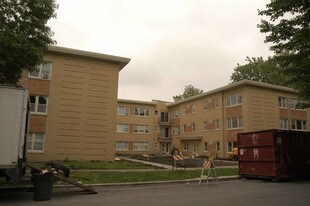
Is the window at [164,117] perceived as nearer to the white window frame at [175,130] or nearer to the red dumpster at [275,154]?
the white window frame at [175,130]

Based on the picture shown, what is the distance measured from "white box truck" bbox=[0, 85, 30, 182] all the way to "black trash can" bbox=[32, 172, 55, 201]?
0.57 m

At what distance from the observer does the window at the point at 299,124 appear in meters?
38.3

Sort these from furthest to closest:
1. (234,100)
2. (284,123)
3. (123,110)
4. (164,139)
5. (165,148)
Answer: (165,148), (164,139), (123,110), (284,123), (234,100)

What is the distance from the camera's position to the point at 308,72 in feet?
54.5

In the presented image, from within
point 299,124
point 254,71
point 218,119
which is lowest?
point 299,124

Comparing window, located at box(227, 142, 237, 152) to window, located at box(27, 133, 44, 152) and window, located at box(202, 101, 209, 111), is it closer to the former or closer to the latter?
Answer: window, located at box(202, 101, 209, 111)

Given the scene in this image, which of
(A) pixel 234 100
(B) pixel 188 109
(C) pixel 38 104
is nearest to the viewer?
(C) pixel 38 104

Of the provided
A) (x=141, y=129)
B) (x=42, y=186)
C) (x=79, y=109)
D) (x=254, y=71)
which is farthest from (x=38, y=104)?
(x=254, y=71)

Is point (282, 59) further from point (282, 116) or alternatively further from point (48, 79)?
point (282, 116)

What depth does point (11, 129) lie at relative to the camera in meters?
9.59

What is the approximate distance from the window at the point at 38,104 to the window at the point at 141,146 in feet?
81.4

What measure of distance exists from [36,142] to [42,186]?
17.2 m

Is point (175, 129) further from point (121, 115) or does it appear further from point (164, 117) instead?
point (121, 115)

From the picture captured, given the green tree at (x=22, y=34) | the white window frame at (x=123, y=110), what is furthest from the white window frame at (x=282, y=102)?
the green tree at (x=22, y=34)
